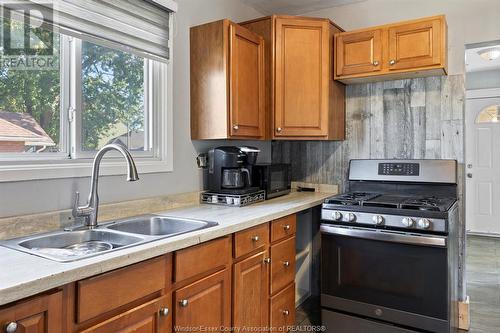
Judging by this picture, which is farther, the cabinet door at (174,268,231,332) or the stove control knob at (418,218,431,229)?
the stove control knob at (418,218,431,229)

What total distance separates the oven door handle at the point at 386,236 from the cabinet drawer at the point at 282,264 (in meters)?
0.28

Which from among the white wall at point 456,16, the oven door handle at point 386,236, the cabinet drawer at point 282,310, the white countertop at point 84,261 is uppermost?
the white wall at point 456,16

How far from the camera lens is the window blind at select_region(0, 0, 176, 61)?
63.7 inches

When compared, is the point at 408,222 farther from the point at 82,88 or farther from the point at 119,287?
the point at 82,88

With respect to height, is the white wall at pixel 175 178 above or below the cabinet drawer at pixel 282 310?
above

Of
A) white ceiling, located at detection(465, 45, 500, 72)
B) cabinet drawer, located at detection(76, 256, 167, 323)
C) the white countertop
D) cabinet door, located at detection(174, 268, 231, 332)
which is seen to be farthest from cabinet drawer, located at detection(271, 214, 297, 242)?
white ceiling, located at detection(465, 45, 500, 72)

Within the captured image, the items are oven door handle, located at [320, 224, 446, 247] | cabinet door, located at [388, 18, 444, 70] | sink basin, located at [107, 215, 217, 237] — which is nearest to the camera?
sink basin, located at [107, 215, 217, 237]

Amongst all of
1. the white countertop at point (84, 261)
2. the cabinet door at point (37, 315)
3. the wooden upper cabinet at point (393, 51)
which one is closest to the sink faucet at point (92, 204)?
the white countertop at point (84, 261)

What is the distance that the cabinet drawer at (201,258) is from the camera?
1478 millimetres

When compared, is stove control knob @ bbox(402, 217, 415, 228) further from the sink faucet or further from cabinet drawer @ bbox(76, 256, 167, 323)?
the sink faucet

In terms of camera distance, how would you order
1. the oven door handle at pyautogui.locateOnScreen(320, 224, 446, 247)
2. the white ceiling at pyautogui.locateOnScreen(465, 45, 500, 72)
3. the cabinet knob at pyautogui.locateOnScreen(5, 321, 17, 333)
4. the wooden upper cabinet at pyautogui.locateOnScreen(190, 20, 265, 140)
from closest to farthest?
the cabinet knob at pyautogui.locateOnScreen(5, 321, 17, 333)
the oven door handle at pyautogui.locateOnScreen(320, 224, 446, 247)
the wooden upper cabinet at pyautogui.locateOnScreen(190, 20, 265, 140)
the white ceiling at pyautogui.locateOnScreen(465, 45, 500, 72)

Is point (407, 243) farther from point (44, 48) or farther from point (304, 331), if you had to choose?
point (44, 48)

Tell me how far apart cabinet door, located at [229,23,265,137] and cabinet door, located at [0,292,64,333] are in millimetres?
1496

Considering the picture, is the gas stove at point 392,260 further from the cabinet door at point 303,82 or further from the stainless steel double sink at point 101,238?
the stainless steel double sink at point 101,238
